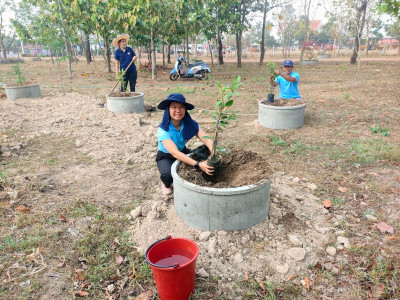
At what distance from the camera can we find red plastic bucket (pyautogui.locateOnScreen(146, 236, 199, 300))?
1.71 m

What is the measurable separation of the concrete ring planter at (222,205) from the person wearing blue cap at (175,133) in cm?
23

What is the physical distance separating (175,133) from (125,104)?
3910mm

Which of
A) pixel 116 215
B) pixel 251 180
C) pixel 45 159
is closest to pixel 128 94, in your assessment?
pixel 45 159

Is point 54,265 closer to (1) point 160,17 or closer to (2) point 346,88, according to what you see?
(2) point 346,88

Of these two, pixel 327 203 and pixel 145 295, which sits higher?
pixel 327 203

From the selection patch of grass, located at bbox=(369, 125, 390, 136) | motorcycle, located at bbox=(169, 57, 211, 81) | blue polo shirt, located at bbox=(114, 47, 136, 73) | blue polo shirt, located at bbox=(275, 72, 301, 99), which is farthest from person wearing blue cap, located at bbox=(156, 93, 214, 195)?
motorcycle, located at bbox=(169, 57, 211, 81)

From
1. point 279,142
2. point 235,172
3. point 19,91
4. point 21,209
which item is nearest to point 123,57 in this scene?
point 19,91

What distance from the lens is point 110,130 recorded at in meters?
5.41

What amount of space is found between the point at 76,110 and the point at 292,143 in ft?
16.2

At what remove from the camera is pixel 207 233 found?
2418mm

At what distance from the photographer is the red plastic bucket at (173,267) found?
5.62 ft

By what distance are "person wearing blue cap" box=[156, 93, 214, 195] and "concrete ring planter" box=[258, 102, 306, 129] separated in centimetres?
265

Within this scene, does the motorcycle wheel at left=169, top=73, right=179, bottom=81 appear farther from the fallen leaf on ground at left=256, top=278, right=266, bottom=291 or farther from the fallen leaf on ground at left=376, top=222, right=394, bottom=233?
the fallen leaf on ground at left=256, top=278, right=266, bottom=291

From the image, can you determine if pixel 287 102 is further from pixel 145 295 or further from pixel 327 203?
pixel 145 295
